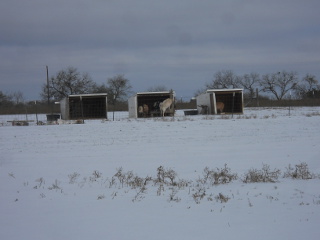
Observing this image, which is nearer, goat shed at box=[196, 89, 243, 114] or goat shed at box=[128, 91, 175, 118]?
goat shed at box=[128, 91, 175, 118]

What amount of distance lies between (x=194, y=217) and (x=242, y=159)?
4.83 meters

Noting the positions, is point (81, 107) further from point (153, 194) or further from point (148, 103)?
point (153, 194)

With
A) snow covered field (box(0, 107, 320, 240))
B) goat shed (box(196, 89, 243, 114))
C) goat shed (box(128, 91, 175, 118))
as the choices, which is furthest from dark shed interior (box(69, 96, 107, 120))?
snow covered field (box(0, 107, 320, 240))

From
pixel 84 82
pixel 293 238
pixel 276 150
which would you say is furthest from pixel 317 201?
pixel 84 82

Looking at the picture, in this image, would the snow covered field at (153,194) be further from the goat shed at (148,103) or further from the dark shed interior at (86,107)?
the dark shed interior at (86,107)

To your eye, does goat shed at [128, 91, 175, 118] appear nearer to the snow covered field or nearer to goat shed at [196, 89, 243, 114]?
goat shed at [196, 89, 243, 114]

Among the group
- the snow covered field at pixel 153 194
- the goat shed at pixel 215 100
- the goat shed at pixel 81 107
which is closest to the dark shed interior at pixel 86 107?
the goat shed at pixel 81 107

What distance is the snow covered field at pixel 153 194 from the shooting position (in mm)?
4617

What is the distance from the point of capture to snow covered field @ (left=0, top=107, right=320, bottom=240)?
4.62 metres

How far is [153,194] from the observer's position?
636cm

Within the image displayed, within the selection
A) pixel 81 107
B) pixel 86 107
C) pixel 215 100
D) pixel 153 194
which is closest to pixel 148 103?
pixel 86 107

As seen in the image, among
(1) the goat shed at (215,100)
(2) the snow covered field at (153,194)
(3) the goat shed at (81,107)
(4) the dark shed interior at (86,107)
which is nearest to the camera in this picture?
(2) the snow covered field at (153,194)

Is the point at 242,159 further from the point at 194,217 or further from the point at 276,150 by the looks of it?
the point at 194,217

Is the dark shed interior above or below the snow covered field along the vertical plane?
above
